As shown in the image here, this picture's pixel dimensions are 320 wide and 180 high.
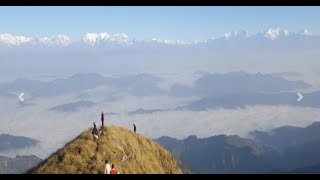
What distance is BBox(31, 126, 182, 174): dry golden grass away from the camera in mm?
47750

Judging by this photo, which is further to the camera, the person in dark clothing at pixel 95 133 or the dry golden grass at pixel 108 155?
the person in dark clothing at pixel 95 133

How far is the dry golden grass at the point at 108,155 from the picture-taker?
47750 mm

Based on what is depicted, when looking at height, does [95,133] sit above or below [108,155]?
above

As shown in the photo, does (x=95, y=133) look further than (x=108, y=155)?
Yes

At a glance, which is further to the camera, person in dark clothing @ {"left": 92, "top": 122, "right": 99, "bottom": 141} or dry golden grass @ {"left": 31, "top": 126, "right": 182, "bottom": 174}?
person in dark clothing @ {"left": 92, "top": 122, "right": 99, "bottom": 141}

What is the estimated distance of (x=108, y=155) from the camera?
5041 centimetres

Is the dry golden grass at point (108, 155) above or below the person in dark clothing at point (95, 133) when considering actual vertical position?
below

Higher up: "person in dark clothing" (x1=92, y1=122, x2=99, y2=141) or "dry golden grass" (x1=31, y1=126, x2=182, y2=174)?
"person in dark clothing" (x1=92, y1=122, x2=99, y2=141)
